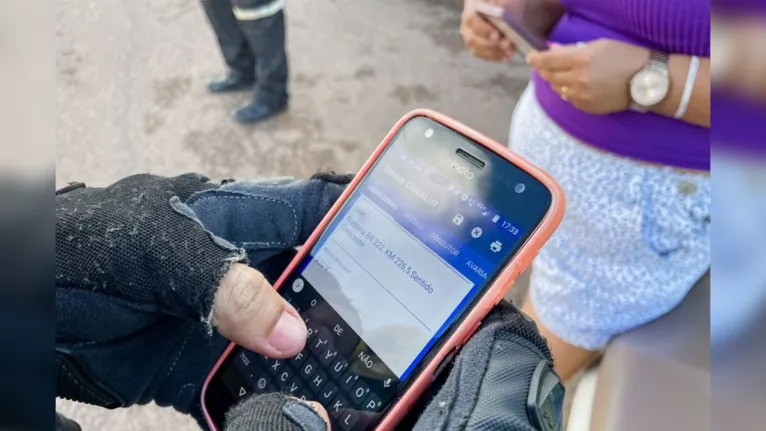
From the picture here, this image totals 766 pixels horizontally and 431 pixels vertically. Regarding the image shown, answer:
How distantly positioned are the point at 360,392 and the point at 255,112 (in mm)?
935

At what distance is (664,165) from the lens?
1.55 ft

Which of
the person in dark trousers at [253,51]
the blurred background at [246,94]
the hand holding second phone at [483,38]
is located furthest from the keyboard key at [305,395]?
the person in dark trousers at [253,51]

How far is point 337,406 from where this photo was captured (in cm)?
35

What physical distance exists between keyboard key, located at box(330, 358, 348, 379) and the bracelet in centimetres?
30

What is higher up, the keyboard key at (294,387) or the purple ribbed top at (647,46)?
the purple ribbed top at (647,46)

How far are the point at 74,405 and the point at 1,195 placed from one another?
71cm

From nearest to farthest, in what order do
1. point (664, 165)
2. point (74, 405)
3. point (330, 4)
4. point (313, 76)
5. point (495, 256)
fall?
point (495, 256) < point (664, 165) < point (74, 405) < point (313, 76) < point (330, 4)

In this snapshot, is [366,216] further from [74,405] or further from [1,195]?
[74,405]

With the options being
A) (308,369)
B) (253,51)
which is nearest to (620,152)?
(308,369)

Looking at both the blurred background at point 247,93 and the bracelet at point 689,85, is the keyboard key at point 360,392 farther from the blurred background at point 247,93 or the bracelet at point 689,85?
the blurred background at point 247,93

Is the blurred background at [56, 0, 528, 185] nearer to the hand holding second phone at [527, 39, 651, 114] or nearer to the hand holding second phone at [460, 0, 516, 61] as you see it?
the hand holding second phone at [460, 0, 516, 61]

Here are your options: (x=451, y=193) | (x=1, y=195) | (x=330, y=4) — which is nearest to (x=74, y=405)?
(x=451, y=193)

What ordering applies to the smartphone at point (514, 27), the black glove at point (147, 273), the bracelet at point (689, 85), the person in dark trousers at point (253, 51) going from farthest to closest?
1. the person in dark trousers at point (253, 51)
2. the smartphone at point (514, 27)
3. the bracelet at point (689, 85)
4. the black glove at point (147, 273)

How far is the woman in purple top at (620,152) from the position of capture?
45 cm
